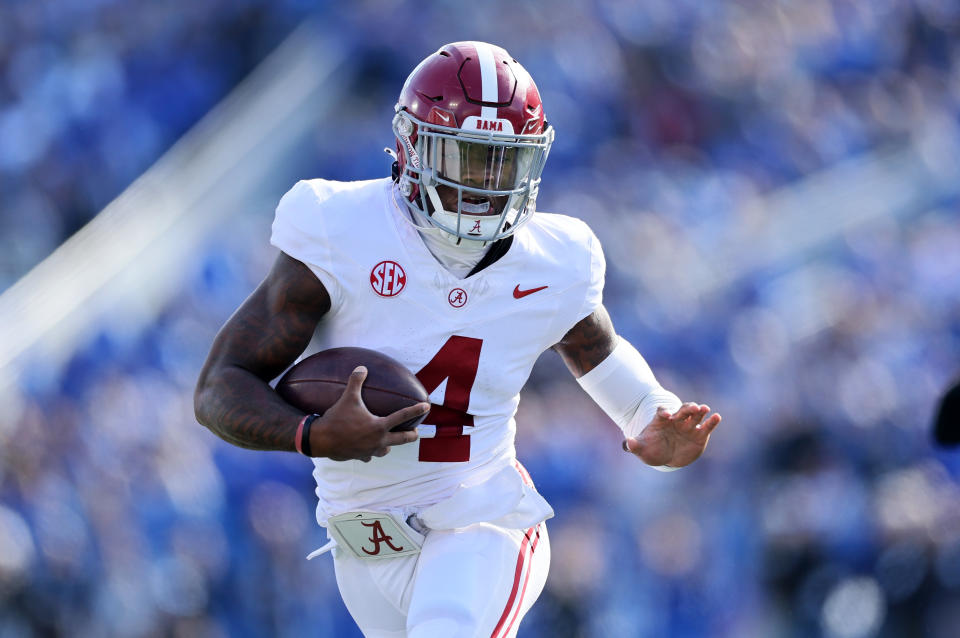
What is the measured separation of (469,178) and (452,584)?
0.76m

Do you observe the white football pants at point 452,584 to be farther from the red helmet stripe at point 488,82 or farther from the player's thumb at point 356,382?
the red helmet stripe at point 488,82

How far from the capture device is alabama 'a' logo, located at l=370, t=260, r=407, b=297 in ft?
7.13

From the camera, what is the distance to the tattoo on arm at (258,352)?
6.68 feet

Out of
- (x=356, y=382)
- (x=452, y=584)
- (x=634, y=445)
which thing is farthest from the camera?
Answer: (x=634, y=445)

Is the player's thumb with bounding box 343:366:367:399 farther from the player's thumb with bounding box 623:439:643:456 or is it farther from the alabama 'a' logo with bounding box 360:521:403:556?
the player's thumb with bounding box 623:439:643:456

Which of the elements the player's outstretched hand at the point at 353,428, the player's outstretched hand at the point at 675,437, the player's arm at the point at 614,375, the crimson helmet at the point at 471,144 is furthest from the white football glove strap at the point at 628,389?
the player's outstretched hand at the point at 353,428

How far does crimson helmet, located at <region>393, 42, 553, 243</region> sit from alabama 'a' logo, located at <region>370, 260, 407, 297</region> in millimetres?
115

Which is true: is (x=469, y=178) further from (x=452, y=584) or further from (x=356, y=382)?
(x=452, y=584)

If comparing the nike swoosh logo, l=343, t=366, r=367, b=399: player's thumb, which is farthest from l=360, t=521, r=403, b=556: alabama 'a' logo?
the nike swoosh logo

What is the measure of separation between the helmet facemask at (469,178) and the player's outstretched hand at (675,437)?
1.59 ft

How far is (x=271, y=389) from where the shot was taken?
81.7 inches

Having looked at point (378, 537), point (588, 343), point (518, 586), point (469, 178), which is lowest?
point (518, 586)

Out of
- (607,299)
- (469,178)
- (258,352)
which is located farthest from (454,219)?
(607,299)

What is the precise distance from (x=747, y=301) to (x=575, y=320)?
2.09 metres
